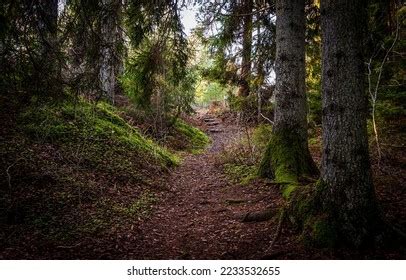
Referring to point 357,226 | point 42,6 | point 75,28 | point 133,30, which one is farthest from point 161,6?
point 357,226

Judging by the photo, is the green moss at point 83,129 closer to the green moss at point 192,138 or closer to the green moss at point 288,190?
the green moss at point 192,138

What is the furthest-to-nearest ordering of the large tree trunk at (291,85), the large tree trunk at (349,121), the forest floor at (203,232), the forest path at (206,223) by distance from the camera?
the large tree trunk at (291,85) < the forest path at (206,223) < the forest floor at (203,232) < the large tree trunk at (349,121)

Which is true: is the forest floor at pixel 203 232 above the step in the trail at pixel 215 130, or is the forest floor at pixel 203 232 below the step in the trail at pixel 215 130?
below

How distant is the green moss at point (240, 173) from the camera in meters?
7.71

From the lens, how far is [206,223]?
18.8 ft

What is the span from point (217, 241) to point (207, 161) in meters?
6.68

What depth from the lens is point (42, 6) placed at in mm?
5008

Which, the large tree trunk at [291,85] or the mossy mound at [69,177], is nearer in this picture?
the mossy mound at [69,177]

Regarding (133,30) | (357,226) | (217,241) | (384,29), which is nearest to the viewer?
(357,226)

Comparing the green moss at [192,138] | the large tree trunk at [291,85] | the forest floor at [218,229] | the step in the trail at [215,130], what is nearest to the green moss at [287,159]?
the large tree trunk at [291,85]

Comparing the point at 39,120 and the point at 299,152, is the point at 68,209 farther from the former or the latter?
the point at 299,152

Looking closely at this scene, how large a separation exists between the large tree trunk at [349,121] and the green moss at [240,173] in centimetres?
341

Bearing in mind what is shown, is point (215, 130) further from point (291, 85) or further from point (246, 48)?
point (291, 85)

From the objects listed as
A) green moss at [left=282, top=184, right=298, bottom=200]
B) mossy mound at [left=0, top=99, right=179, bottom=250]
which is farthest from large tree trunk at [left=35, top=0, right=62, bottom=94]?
green moss at [left=282, top=184, right=298, bottom=200]
